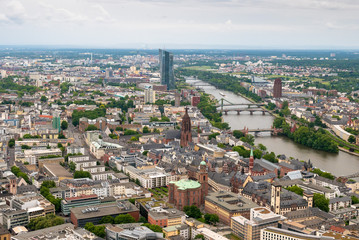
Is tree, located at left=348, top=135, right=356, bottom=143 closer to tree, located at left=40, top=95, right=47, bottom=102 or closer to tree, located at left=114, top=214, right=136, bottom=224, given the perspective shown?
tree, located at left=114, top=214, right=136, bottom=224

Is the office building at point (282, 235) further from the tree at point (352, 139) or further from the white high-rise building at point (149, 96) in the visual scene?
the white high-rise building at point (149, 96)

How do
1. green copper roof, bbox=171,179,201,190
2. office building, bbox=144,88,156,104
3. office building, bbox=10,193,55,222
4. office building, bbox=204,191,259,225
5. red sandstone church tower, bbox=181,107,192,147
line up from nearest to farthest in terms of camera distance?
1. office building, bbox=10,193,55,222
2. office building, bbox=204,191,259,225
3. green copper roof, bbox=171,179,201,190
4. red sandstone church tower, bbox=181,107,192,147
5. office building, bbox=144,88,156,104

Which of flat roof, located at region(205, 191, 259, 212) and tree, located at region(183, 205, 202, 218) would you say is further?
tree, located at region(183, 205, 202, 218)

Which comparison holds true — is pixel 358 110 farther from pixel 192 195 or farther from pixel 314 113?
pixel 192 195

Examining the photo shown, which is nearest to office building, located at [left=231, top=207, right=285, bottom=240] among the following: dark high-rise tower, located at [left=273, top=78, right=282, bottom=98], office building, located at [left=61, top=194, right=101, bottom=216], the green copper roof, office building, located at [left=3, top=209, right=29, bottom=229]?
the green copper roof

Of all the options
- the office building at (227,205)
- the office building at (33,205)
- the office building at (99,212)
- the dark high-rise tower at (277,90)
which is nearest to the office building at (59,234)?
the office building at (99,212)

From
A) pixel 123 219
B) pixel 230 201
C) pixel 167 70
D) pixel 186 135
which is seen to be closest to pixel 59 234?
pixel 123 219

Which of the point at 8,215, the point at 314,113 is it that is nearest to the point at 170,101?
the point at 314,113
